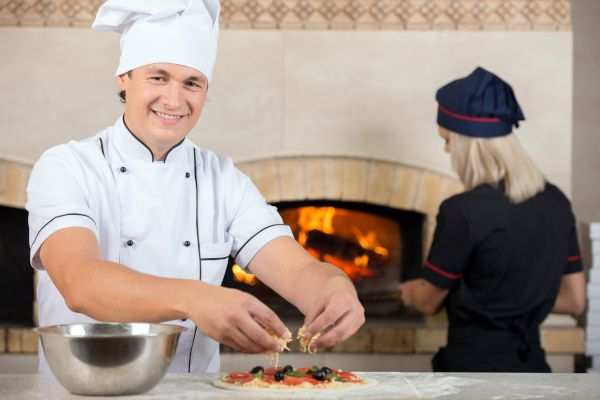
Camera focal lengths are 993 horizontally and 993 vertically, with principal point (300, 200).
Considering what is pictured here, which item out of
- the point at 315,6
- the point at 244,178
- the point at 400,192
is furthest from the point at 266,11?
the point at 244,178

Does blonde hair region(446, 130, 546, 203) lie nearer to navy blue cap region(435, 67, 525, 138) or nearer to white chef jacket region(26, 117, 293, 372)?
navy blue cap region(435, 67, 525, 138)

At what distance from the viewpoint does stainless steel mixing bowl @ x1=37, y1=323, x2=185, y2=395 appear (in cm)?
164

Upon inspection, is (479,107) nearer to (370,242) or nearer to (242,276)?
(370,242)

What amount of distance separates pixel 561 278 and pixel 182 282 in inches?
68.8

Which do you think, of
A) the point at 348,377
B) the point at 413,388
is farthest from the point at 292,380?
the point at 413,388

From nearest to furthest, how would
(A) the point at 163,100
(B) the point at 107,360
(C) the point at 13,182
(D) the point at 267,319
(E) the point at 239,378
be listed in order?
1. (B) the point at 107,360
2. (D) the point at 267,319
3. (E) the point at 239,378
4. (A) the point at 163,100
5. (C) the point at 13,182

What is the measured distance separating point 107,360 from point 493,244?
5.49 feet

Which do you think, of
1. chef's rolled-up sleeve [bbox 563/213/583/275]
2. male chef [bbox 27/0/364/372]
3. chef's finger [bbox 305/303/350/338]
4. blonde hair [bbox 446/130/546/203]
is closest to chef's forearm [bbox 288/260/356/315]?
male chef [bbox 27/0/364/372]

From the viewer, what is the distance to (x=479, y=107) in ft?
10.4

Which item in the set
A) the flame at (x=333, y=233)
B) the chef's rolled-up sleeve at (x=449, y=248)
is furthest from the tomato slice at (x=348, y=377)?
the flame at (x=333, y=233)

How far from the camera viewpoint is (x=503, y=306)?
10.0 ft

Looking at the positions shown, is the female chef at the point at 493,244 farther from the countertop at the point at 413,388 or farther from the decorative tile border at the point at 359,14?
the countertop at the point at 413,388

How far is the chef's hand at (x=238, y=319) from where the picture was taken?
174 centimetres

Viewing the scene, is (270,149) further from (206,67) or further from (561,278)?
(206,67)
